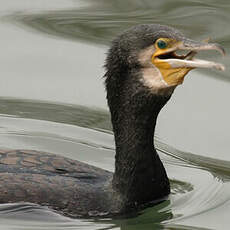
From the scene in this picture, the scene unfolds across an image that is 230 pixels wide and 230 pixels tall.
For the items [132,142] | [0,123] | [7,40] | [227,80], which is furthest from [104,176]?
[7,40]

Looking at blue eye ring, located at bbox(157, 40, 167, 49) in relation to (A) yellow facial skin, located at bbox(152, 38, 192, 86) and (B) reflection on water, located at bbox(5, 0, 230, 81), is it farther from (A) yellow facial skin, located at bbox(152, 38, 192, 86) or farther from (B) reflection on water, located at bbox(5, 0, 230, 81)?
(B) reflection on water, located at bbox(5, 0, 230, 81)

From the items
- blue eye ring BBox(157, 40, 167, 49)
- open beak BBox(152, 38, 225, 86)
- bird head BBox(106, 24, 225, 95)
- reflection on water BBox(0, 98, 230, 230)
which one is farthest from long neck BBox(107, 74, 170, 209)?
blue eye ring BBox(157, 40, 167, 49)

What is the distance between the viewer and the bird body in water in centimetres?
895

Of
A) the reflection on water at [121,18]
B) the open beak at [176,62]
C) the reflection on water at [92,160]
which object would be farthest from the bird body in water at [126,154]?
the reflection on water at [121,18]

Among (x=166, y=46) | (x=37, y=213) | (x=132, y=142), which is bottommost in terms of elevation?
(x=37, y=213)

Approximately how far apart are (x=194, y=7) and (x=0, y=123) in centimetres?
313

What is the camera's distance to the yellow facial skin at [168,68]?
29.2 feet

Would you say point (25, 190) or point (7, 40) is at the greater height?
point (7, 40)

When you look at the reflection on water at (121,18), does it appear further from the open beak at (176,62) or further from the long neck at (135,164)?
the open beak at (176,62)

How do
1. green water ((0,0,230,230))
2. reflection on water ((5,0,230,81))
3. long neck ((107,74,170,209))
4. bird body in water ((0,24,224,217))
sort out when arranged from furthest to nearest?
1. reflection on water ((5,0,230,81))
2. green water ((0,0,230,230))
3. long neck ((107,74,170,209))
4. bird body in water ((0,24,224,217))

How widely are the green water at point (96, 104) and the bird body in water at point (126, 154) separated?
0.14 metres

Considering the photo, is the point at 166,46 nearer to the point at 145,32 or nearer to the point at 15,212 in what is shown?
the point at 145,32

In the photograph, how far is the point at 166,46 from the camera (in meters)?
8.96

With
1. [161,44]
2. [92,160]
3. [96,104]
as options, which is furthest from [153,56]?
[96,104]
